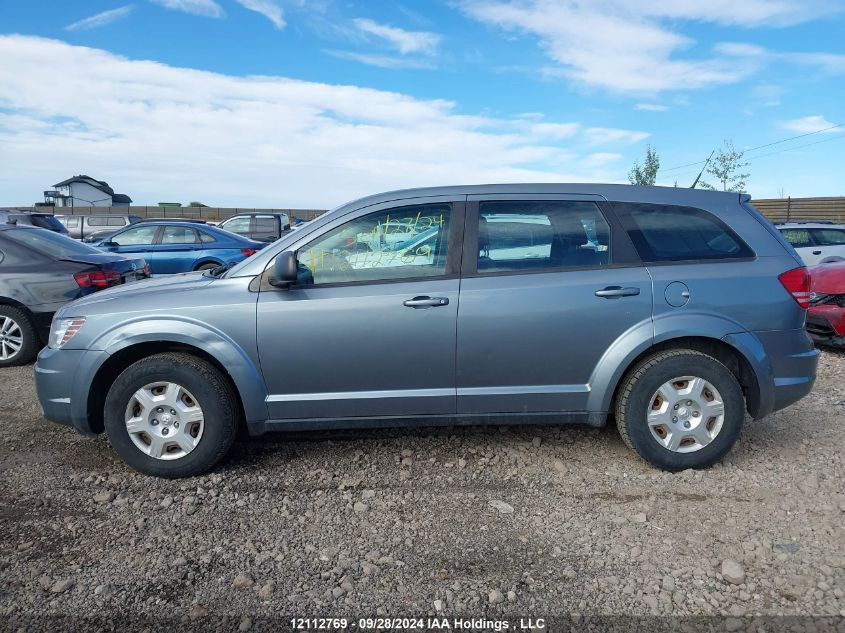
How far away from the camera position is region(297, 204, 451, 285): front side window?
387 cm

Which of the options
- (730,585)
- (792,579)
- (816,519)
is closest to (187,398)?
(730,585)

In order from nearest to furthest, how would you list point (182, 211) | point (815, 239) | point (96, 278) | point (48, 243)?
point (96, 278)
point (48, 243)
point (815, 239)
point (182, 211)

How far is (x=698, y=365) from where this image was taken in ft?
12.3

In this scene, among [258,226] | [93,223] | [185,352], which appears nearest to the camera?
[185,352]

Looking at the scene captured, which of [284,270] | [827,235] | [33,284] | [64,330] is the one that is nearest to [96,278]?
[33,284]

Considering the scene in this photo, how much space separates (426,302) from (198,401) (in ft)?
4.80

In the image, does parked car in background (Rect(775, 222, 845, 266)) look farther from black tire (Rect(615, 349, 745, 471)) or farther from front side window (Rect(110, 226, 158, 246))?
front side window (Rect(110, 226, 158, 246))

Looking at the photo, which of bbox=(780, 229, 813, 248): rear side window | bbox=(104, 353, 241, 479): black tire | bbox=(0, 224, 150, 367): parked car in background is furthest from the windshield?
bbox=(780, 229, 813, 248): rear side window

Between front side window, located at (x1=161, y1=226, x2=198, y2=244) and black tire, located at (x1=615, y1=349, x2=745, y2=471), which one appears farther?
front side window, located at (x1=161, y1=226, x2=198, y2=244)

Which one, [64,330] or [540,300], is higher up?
[540,300]

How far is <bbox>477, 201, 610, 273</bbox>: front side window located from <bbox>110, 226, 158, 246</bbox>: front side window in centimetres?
1034

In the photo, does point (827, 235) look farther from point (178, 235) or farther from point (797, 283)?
point (178, 235)

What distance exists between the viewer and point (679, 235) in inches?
156

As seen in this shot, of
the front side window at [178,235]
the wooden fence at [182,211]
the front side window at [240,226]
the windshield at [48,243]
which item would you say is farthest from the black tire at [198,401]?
the wooden fence at [182,211]
